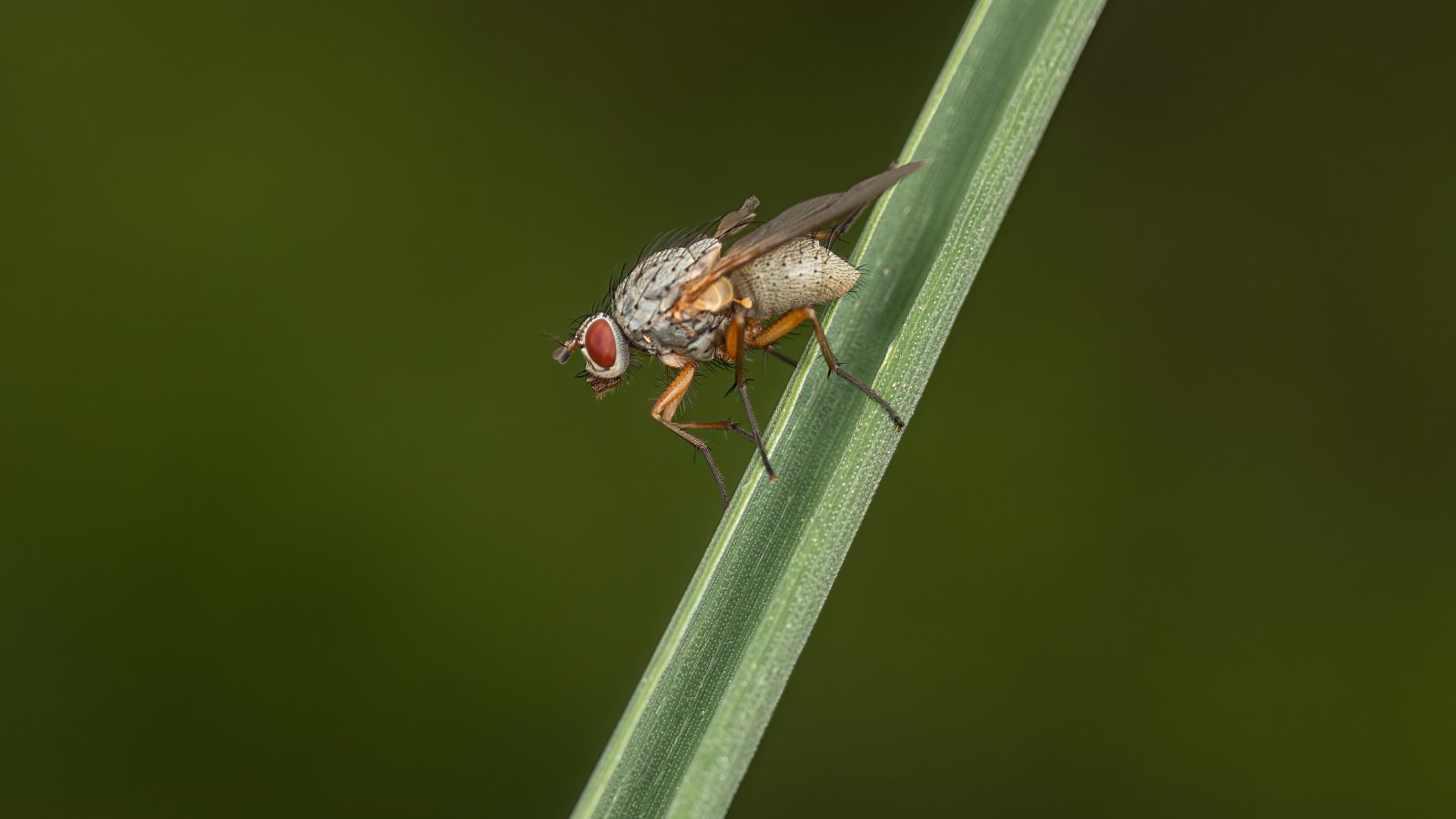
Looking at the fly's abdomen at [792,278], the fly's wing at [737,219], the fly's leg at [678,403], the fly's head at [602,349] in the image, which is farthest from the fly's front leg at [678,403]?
the fly's wing at [737,219]

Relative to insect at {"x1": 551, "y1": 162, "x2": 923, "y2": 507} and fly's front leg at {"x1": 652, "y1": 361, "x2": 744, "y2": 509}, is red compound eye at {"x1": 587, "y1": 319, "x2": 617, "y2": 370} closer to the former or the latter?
insect at {"x1": 551, "y1": 162, "x2": 923, "y2": 507}

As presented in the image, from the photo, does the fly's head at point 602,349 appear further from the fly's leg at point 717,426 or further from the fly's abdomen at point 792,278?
the fly's abdomen at point 792,278

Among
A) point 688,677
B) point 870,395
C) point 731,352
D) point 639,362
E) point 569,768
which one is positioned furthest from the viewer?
point 569,768

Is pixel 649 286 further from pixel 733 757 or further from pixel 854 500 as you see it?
pixel 733 757

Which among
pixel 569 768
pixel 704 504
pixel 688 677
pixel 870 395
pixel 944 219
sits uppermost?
pixel 944 219

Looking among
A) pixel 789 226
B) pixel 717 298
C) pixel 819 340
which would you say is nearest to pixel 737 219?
pixel 717 298

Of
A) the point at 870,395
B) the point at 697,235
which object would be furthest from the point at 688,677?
the point at 697,235

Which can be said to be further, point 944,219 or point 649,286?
point 649,286

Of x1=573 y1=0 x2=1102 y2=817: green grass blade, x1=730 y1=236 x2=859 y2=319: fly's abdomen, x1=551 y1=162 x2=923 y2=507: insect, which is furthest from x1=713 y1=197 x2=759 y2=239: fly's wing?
x1=573 y1=0 x2=1102 y2=817: green grass blade

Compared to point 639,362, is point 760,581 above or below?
below
